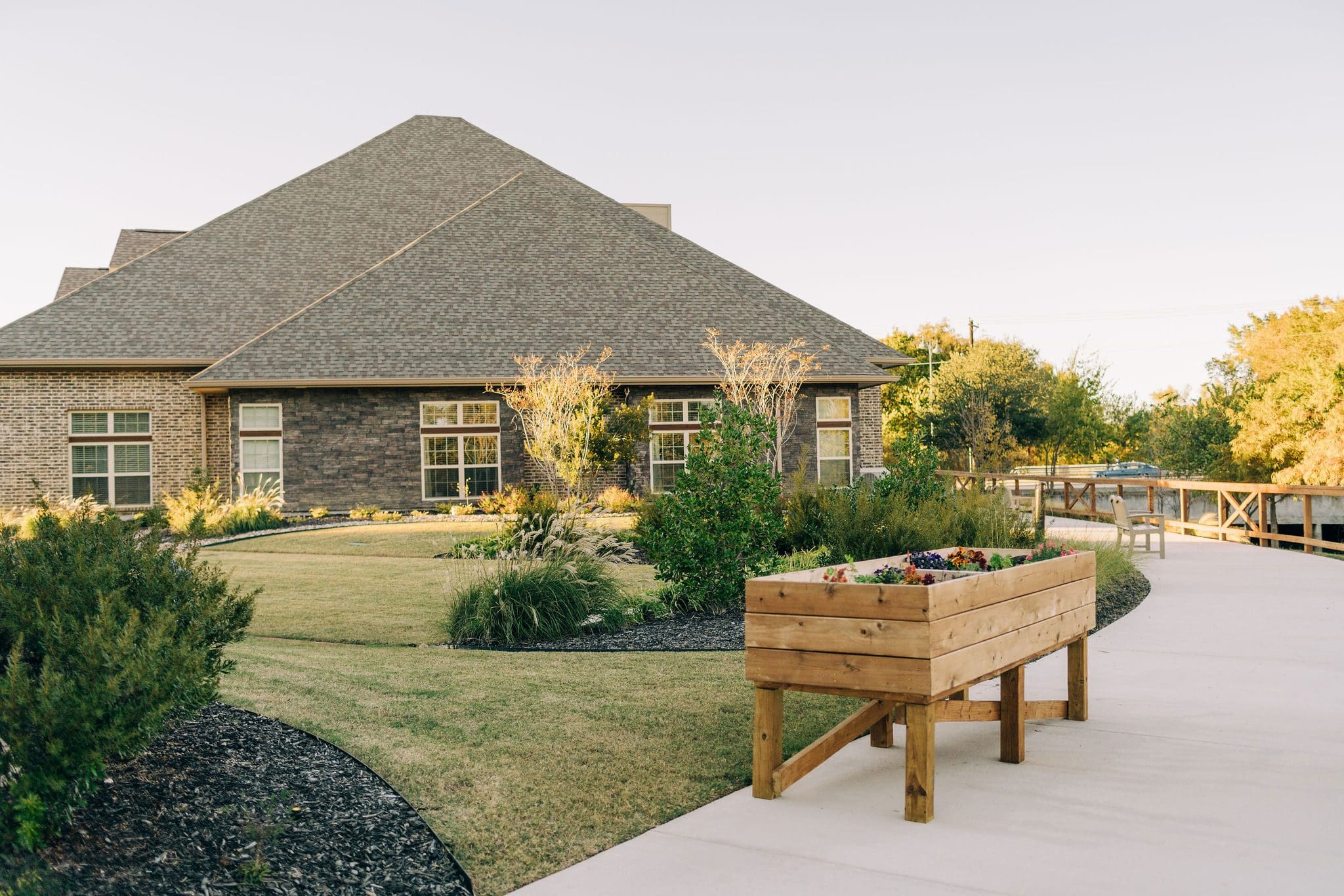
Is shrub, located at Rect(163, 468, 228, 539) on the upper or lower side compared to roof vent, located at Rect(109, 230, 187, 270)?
lower

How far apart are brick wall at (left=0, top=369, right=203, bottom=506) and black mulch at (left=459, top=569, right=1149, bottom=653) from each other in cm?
1712

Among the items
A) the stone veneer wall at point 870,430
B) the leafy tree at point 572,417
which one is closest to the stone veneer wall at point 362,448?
the leafy tree at point 572,417

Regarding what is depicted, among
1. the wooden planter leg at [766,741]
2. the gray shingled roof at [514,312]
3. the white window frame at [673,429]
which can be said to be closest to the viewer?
the wooden planter leg at [766,741]

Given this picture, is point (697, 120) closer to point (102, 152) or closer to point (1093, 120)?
point (1093, 120)

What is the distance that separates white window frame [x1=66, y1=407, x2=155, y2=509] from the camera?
22.2 m

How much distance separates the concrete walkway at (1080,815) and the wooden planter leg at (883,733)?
57 millimetres

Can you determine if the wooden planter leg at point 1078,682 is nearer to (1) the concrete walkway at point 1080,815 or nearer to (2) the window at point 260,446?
(1) the concrete walkway at point 1080,815

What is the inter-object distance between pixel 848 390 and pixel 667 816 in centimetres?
2055

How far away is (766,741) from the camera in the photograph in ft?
14.6

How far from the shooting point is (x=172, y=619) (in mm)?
3725

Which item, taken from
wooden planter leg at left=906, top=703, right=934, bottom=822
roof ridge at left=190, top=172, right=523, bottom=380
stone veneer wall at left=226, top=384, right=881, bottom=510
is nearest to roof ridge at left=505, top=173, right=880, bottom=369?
roof ridge at left=190, top=172, right=523, bottom=380

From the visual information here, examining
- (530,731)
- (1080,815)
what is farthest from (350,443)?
(1080,815)

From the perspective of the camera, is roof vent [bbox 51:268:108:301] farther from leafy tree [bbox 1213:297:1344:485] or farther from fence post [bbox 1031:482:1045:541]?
leafy tree [bbox 1213:297:1344:485]

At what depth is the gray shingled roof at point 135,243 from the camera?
28547 millimetres
